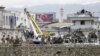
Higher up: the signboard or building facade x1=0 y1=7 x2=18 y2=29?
building facade x1=0 y1=7 x2=18 y2=29

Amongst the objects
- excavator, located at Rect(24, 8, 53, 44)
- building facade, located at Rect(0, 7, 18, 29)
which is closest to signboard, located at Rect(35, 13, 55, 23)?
building facade, located at Rect(0, 7, 18, 29)

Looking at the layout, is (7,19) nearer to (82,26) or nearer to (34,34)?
(34,34)

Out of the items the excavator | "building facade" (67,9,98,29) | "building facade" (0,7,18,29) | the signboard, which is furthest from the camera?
the signboard

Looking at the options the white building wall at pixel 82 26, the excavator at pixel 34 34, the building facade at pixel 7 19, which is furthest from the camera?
the white building wall at pixel 82 26

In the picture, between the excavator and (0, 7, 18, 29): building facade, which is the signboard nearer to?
(0, 7, 18, 29): building facade

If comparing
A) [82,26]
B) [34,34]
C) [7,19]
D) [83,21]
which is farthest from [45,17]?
[34,34]

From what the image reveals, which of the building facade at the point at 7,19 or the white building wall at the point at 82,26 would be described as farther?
the white building wall at the point at 82,26

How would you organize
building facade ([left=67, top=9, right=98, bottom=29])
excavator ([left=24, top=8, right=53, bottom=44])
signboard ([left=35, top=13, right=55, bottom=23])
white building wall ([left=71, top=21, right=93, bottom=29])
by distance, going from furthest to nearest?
signboard ([left=35, top=13, right=55, bottom=23]) → building facade ([left=67, top=9, right=98, bottom=29]) → white building wall ([left=71, top=21, right=93, bottom=29]) → excavator ([left=24, top=8, right=53, bottom=44])

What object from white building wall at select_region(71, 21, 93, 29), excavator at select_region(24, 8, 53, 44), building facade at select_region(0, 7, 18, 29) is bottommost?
→ excavator at select_region(24, 8, 53, 44)

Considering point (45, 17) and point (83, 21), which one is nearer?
point (83, 21)

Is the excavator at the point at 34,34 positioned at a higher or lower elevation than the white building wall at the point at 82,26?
lower

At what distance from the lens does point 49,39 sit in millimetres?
67562

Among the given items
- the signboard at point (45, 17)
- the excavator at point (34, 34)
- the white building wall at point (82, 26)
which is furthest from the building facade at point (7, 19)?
the signboard at point (45, 17)

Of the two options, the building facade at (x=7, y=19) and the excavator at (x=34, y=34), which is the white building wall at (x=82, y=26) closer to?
the excavator at (x=34, y=34)
